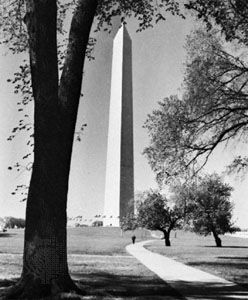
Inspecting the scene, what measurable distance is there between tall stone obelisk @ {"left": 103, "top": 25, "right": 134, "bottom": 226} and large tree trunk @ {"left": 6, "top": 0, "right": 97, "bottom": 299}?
47.9m

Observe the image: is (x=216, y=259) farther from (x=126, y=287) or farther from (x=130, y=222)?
(x=130, y=222)

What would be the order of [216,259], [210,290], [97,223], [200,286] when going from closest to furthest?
1. [210,290]
2. [200,286]
3. [216,259]
4. [97,223]

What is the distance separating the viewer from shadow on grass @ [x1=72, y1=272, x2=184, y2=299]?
9.38 metres

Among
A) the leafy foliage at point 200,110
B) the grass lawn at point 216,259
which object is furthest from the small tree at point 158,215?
the leafy foliage at point 200,110

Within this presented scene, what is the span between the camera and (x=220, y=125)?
17.2 meters

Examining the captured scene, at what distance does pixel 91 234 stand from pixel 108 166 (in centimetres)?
2182

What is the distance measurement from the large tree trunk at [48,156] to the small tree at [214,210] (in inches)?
1387

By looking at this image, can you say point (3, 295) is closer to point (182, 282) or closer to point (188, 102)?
point (182, 282)

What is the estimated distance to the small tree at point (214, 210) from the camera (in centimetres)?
4403

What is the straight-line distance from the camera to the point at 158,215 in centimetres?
4484

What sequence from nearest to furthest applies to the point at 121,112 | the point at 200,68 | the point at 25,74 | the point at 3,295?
the point at 3,295 → the point at 25,74 → the point at 200,68 → the point at 121,112

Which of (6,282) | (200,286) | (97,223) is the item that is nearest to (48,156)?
(6,282)

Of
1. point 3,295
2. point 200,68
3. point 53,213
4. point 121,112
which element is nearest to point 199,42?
point 200,68

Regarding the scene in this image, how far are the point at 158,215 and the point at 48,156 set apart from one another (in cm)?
3720
